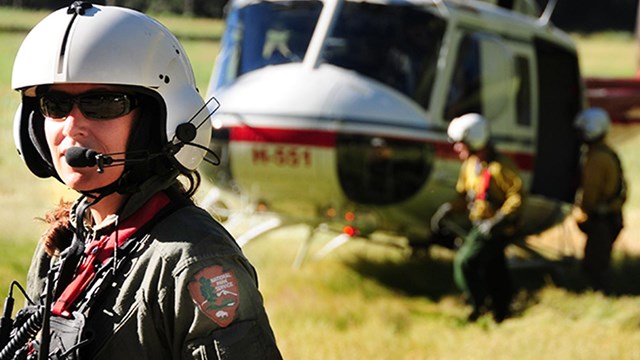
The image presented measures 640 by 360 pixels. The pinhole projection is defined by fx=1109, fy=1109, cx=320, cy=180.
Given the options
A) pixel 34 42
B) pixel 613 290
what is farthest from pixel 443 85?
pixel 34 42

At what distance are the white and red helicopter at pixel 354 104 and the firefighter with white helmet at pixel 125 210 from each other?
6095 mm

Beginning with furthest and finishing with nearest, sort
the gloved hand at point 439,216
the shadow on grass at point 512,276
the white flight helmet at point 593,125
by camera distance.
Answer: the shadow on grass at point 512,276
the white flight helmet at point 593,125
the gloved hand at point 439,216

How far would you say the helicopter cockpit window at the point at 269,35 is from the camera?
909 cm

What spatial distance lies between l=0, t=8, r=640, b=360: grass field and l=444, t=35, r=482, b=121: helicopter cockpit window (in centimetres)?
160

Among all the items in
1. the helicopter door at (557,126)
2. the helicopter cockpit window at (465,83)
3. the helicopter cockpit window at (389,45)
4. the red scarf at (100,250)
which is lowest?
the helicopter door at (557,126)

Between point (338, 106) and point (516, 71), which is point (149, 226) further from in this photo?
point (516, 71)

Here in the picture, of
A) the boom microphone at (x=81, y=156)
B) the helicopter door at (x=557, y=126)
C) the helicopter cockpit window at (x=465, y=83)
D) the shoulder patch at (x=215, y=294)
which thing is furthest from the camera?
the helicopter door at (x=557, y=126)

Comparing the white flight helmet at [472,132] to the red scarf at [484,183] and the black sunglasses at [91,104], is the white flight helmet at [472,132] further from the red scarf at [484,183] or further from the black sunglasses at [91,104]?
the black sunglasses at [91,104]

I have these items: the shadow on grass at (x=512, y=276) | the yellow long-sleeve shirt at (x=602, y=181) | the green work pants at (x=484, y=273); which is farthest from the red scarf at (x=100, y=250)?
the yellow long-sleeve shirt at (x=602, y=181)

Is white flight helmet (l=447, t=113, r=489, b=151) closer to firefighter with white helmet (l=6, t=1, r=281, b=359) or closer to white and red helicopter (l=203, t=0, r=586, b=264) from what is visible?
white and red helicopter (l=203, t=0, r=586, b=264)

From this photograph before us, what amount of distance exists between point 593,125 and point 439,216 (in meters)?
1.61

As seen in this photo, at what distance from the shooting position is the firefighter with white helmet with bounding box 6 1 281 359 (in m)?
2.09

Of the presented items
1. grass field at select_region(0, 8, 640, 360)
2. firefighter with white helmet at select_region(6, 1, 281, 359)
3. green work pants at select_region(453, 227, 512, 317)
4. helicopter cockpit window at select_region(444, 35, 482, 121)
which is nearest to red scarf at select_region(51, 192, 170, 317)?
firefighter with white helmet at select_region(6, 1, 281, 359)

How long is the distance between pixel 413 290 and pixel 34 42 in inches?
304
